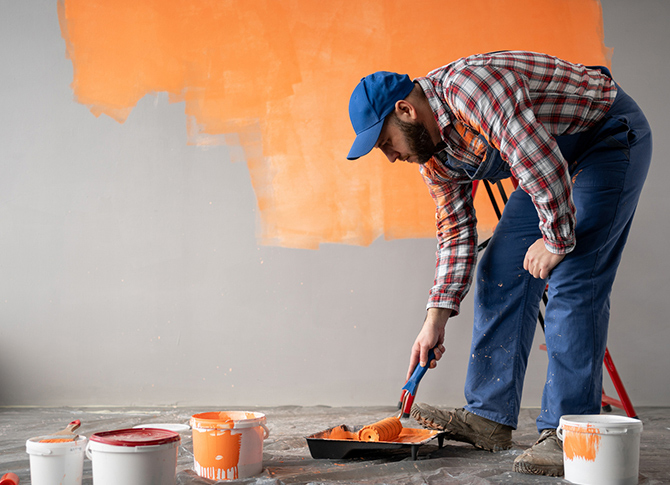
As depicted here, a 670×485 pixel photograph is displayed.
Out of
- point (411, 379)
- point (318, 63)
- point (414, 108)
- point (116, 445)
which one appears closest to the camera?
point (116, 445)

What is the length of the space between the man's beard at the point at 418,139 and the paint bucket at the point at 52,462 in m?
0.99

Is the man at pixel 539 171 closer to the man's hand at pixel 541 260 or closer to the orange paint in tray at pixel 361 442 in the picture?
the man's hand at pixel 541 260

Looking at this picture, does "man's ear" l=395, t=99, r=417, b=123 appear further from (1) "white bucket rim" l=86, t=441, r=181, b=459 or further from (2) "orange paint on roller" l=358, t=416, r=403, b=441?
(1) "white bucket rim" l=86, t=441, r=181, b=459

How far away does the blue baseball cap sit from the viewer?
1.27m

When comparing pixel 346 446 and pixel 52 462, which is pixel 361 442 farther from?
pixel 52 462

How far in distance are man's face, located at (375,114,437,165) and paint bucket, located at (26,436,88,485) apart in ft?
3.10

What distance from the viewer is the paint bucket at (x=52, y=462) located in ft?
3.23

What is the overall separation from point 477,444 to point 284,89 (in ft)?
5.73

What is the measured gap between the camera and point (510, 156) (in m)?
1.16

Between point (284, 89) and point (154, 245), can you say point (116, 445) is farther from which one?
point (284, 89)

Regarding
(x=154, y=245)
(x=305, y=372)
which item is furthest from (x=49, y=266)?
(x=305, y=372)

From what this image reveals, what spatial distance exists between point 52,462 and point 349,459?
0.69 meters

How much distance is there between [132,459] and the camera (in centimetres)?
96

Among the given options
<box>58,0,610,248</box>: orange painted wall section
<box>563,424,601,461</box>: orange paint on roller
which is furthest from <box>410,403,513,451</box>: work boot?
<box>58,0,610,248</box>: orange painted wall section
